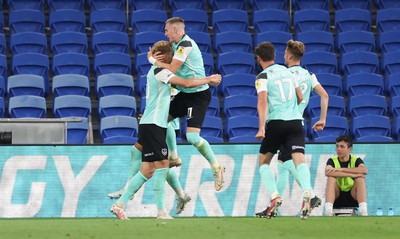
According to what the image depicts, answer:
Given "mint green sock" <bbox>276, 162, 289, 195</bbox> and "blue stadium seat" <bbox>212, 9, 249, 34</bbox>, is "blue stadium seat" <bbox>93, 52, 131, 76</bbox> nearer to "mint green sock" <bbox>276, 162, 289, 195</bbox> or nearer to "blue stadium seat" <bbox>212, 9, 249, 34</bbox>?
"blue stadium seat" <bbox>212, 9, 249, 34</bbox>

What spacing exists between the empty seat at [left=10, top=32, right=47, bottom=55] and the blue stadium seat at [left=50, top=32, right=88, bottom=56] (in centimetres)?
22

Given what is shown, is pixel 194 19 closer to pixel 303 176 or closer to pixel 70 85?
pixel 70 85

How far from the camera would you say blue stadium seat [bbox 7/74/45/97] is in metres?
19.7

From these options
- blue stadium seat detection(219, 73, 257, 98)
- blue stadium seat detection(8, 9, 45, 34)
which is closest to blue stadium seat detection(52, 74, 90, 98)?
blue stadium seat detection(8, 9, 45, 34)

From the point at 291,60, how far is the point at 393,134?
7.33 metres

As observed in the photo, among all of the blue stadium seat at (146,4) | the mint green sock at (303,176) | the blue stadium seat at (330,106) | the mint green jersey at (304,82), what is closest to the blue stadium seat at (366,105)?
the blue stadium seat at (330,106)

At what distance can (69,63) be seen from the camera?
66.9ft

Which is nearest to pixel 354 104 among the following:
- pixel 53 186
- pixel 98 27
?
pixel 98 27

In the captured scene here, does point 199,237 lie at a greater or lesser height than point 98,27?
lesser

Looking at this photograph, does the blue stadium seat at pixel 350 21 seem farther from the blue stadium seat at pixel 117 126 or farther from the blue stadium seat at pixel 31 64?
the blue stadium seat at pixel 31 64

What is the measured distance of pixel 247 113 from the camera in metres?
19.8

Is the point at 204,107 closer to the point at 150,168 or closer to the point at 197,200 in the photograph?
the point at 150,168

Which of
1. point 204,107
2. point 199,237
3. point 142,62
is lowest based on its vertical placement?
point 199,237

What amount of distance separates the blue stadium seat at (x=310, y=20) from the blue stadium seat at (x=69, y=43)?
4352 millimetres
